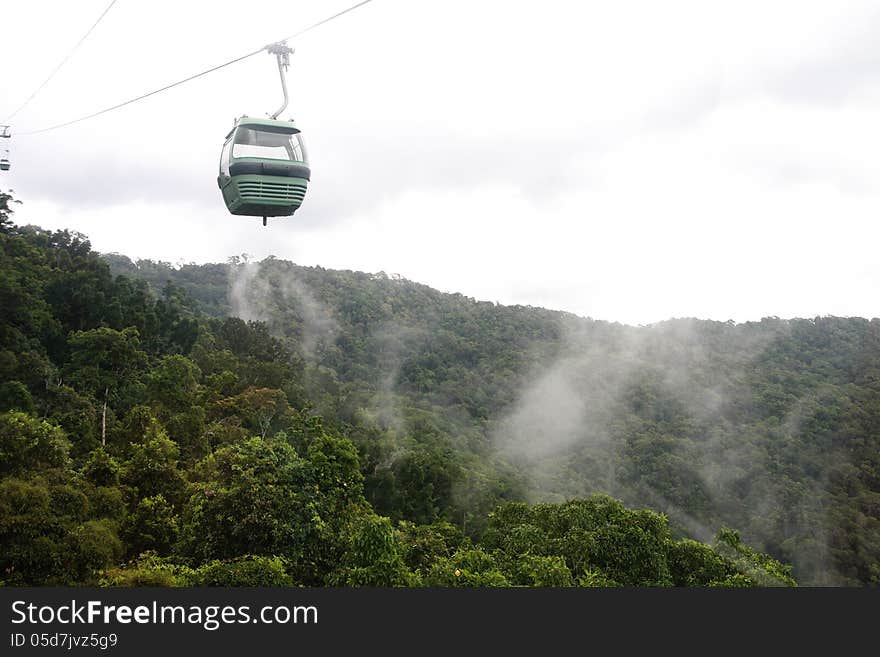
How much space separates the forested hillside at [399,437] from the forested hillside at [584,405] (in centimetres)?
22

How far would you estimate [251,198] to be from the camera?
26.7 ft

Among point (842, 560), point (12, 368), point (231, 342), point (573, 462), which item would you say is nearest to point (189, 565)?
point (12, 368)

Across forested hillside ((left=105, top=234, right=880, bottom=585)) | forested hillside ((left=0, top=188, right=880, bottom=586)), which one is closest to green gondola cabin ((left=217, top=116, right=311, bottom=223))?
forested hillside ((left=0, top=188, right=880, bottom=586))

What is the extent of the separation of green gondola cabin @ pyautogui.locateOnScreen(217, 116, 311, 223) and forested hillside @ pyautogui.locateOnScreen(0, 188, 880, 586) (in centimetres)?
591

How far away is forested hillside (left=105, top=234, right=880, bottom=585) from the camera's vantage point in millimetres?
36344

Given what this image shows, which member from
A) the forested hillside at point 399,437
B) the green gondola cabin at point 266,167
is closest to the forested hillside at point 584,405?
the forested hillside at point 399,437

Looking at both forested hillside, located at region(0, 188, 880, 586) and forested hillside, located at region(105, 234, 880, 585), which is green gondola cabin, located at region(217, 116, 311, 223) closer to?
forested hillside, located at region(0, 188, 880, 586)

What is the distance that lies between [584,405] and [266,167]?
55779mm

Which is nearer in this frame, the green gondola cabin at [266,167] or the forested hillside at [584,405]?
the green gondola cabin at [266,167]

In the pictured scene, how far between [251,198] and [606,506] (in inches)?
418

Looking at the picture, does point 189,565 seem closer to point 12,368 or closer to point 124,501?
point 124,501

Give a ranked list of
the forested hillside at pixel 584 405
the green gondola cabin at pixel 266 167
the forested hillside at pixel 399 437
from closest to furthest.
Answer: the green gondola cabin at pixel 266 167, the forested hillside at pixel 399 437, the forested hillside at pixel 584 405

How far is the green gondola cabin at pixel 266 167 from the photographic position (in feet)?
26.8

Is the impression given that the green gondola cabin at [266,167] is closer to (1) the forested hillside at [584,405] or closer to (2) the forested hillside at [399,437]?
(2) the forested hillside at [399,437]
